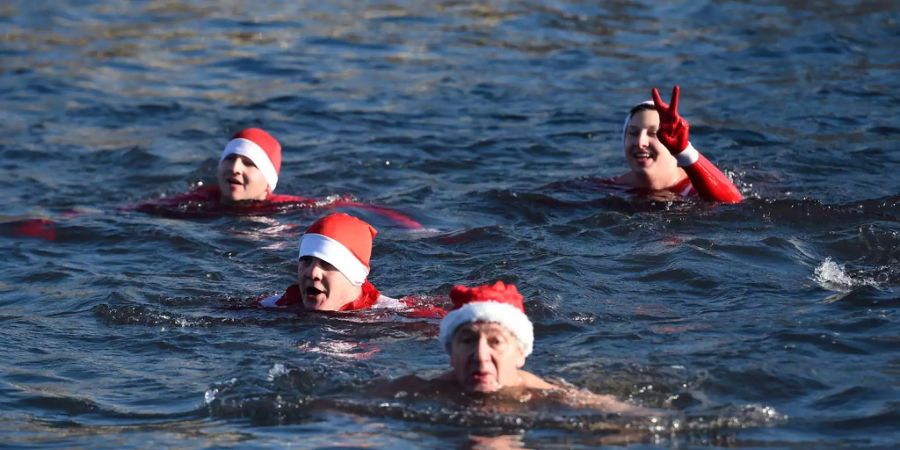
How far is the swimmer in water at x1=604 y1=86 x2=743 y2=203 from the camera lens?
1191cm

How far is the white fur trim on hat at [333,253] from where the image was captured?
32.6 feet

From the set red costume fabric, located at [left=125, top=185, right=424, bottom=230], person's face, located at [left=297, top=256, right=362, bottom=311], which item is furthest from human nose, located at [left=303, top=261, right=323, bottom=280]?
red costume fabric, located at [left=125, top=185, right=424, bottom=230]

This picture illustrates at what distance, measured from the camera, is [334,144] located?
646 inches

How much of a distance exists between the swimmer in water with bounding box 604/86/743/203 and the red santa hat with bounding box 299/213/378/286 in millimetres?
2825

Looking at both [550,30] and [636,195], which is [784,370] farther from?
[550,30]

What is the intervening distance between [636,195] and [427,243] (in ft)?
6.93

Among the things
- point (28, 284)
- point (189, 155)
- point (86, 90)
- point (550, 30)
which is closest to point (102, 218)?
point (28, 284)

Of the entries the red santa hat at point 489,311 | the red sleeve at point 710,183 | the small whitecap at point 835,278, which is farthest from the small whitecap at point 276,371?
the red sleeve at point 710,183

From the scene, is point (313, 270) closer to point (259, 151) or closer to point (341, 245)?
point (341, 245)

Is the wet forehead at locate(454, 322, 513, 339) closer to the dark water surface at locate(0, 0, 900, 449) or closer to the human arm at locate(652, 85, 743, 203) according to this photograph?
the dark water surface at locate(0, 0, 900, 449)

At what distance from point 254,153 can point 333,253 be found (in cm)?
374

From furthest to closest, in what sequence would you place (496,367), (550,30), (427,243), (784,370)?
(550,30), (427,243), (784,370), (496,367)

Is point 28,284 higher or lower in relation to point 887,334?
higher

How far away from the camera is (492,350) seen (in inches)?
310
